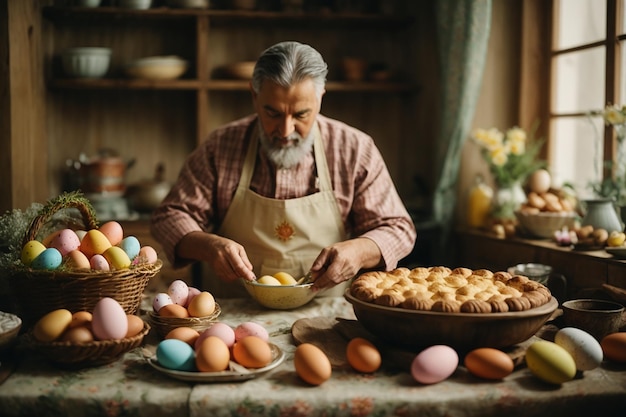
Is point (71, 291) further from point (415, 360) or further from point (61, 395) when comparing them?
point (415, 360)

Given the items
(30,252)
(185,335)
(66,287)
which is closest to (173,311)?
(185,335)

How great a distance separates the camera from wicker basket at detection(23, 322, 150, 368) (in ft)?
4.62

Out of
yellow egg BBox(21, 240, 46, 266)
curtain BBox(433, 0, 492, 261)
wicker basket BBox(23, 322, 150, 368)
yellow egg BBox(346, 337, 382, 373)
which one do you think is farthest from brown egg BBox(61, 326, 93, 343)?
curtain BBox(433, 0, 492, 261)

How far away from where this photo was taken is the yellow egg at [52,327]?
142cm

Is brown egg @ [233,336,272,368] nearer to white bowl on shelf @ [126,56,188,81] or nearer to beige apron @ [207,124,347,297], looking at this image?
beige apron @ [207,124,347,297]

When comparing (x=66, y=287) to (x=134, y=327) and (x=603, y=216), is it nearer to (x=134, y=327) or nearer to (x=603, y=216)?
(x=134, y=327)

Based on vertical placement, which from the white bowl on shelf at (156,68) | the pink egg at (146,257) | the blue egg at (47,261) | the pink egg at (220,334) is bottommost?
the pink egg at (220,334)

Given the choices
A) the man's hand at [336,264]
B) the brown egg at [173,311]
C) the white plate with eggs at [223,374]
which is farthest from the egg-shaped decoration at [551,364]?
the brown egg at [173,311]

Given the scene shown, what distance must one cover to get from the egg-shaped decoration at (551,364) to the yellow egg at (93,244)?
Result: 105 cm

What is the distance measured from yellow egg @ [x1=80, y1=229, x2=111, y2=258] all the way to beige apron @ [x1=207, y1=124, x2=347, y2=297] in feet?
2.74

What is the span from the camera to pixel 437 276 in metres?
1.80

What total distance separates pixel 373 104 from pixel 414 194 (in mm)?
672

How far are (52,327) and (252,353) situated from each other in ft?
1.41

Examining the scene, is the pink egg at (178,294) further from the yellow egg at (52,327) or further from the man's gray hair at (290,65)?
the man's gray hair at (290,65)
